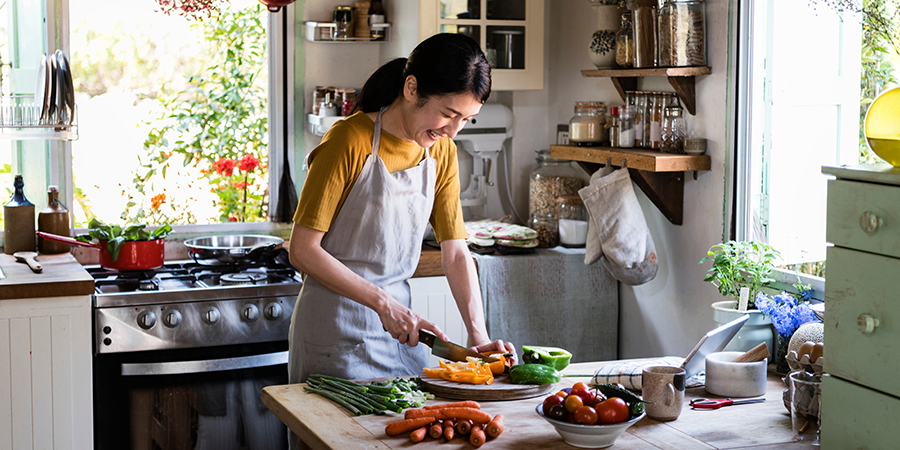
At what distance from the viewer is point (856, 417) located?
160cm

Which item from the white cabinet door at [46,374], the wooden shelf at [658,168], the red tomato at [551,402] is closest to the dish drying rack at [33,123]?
the white cabinet door at [46,374]

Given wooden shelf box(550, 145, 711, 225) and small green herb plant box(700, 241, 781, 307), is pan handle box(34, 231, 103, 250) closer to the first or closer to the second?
wooden shelf box(550, 145, 711, 225)

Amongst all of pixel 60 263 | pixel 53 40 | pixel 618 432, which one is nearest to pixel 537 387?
pixel 618 432

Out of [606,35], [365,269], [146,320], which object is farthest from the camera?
[606,35]

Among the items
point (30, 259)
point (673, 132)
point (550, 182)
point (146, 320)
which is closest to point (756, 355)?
point (673, 132)

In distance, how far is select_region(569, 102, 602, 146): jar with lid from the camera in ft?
11.0

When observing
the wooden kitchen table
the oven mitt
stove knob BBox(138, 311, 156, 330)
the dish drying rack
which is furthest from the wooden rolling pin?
the dish drying rack

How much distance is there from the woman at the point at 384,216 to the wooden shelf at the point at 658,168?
31.0 inches

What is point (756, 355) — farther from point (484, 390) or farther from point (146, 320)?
point (146, 320)

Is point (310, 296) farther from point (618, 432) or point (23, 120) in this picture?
point (23, 120)

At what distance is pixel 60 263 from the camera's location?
10.4 ft

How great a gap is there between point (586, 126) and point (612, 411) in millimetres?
1857

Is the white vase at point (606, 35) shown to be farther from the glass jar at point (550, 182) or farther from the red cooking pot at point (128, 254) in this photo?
the red cooking pot at point (128, 254)

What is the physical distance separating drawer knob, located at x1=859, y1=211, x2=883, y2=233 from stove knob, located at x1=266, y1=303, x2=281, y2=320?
203cm
